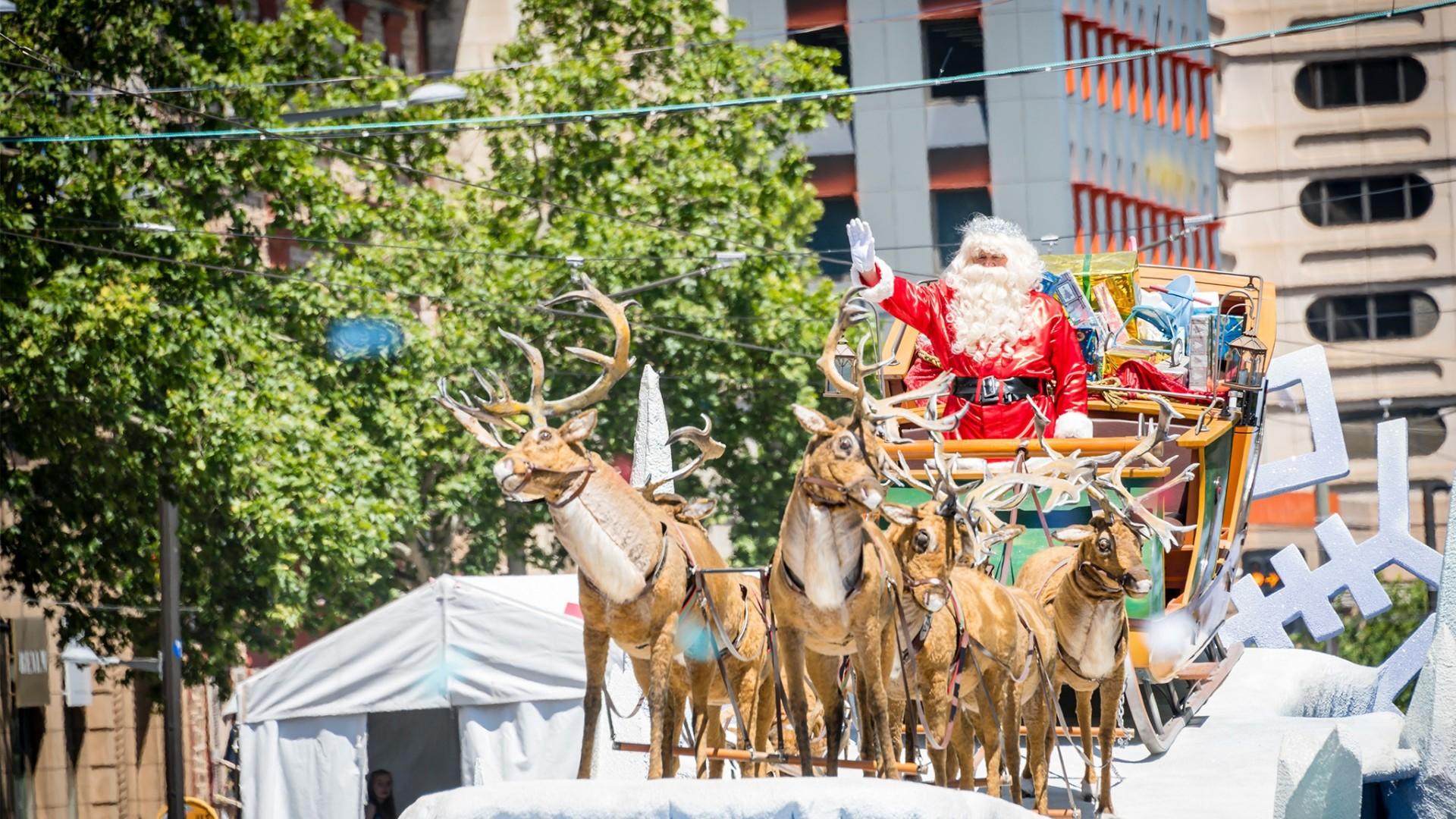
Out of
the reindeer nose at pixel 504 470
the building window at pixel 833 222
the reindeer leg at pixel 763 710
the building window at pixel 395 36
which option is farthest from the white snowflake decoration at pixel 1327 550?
the building window at pixel 833 222

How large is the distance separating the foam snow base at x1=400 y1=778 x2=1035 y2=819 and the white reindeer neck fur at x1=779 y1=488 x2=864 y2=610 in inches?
41.9

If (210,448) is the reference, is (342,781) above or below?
below

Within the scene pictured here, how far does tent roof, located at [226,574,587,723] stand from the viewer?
1962cm

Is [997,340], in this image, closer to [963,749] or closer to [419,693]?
[963,749]

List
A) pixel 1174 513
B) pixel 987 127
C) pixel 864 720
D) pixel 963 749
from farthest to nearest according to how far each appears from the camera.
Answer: pixel 987 127
pixel 1174 513
pixel 963 749
pixel 864 720

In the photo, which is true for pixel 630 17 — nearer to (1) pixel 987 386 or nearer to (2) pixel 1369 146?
(1) pixel 987 386

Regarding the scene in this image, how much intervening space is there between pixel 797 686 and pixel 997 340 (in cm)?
428

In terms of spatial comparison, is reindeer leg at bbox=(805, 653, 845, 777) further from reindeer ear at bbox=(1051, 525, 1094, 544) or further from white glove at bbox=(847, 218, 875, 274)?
white glove at bbox=(847, 218, 875, 274)

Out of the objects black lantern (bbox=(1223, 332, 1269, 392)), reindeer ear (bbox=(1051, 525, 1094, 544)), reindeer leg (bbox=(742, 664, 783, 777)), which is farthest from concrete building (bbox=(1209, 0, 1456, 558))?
reindeer leg (bbox=(742, 664, 783, 777))

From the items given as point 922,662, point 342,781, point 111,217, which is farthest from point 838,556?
point 111,217

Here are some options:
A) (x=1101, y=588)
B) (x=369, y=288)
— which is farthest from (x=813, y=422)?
(x=369, y=288)

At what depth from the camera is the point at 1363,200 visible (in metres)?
70.8

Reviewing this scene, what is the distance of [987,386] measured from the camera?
49.0 ft

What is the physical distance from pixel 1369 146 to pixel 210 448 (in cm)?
5029
